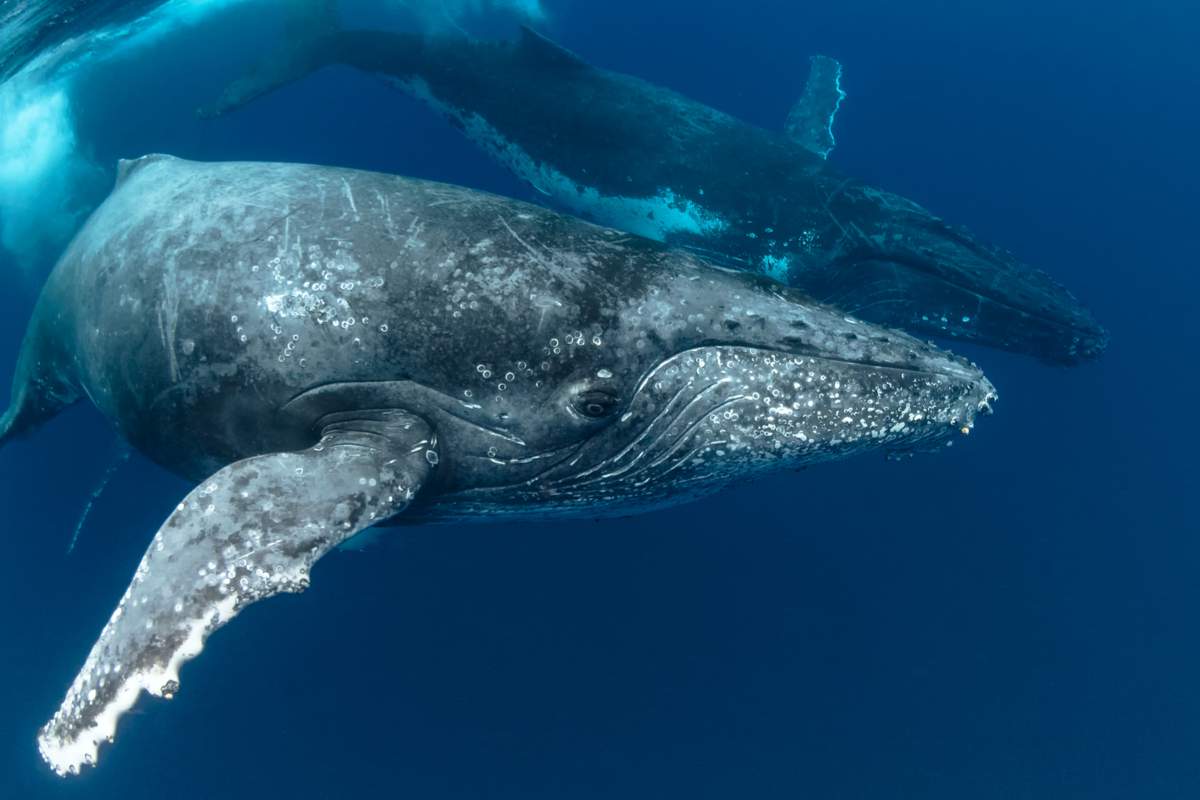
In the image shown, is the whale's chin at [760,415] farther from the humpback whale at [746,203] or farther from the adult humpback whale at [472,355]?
the humpback whale at [746,203]

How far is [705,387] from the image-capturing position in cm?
697

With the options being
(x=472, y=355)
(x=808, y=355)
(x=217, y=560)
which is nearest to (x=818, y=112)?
(x=808, y=355)

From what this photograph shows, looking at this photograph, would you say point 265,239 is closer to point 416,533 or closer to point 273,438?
point 273,438

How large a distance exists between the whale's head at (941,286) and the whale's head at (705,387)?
296 inches

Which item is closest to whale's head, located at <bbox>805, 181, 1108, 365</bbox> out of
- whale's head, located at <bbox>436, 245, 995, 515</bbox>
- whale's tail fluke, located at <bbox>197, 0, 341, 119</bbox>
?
whale's head, located at <bbox>436, 245, 995, 515</bbox>

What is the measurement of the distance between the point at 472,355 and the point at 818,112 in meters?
15.4

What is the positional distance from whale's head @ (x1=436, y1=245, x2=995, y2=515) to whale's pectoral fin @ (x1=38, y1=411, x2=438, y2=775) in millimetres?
1371

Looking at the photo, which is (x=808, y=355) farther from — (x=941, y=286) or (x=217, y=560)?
(x=941, y=286)

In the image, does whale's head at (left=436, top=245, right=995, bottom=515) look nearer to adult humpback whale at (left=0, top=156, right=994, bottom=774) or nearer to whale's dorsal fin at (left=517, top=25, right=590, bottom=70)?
adult humpback whale at (left=0, top=156, right=994, bottom=774)

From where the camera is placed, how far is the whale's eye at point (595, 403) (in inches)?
269

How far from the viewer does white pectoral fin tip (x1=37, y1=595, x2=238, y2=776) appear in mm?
4844

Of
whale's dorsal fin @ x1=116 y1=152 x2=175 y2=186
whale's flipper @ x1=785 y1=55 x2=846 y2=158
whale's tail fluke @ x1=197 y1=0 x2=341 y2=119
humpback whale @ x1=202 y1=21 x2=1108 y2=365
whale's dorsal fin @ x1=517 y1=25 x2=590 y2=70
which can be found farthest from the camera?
whale's flipper @ x1=785 y1=55 x2=846 y2=158

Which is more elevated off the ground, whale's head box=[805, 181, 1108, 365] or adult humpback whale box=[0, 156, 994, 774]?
adult humpback whale box=[0, 156, 994, 774]

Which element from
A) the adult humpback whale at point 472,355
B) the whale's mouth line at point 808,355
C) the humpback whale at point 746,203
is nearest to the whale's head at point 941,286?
the humpback whale at point 746,203
